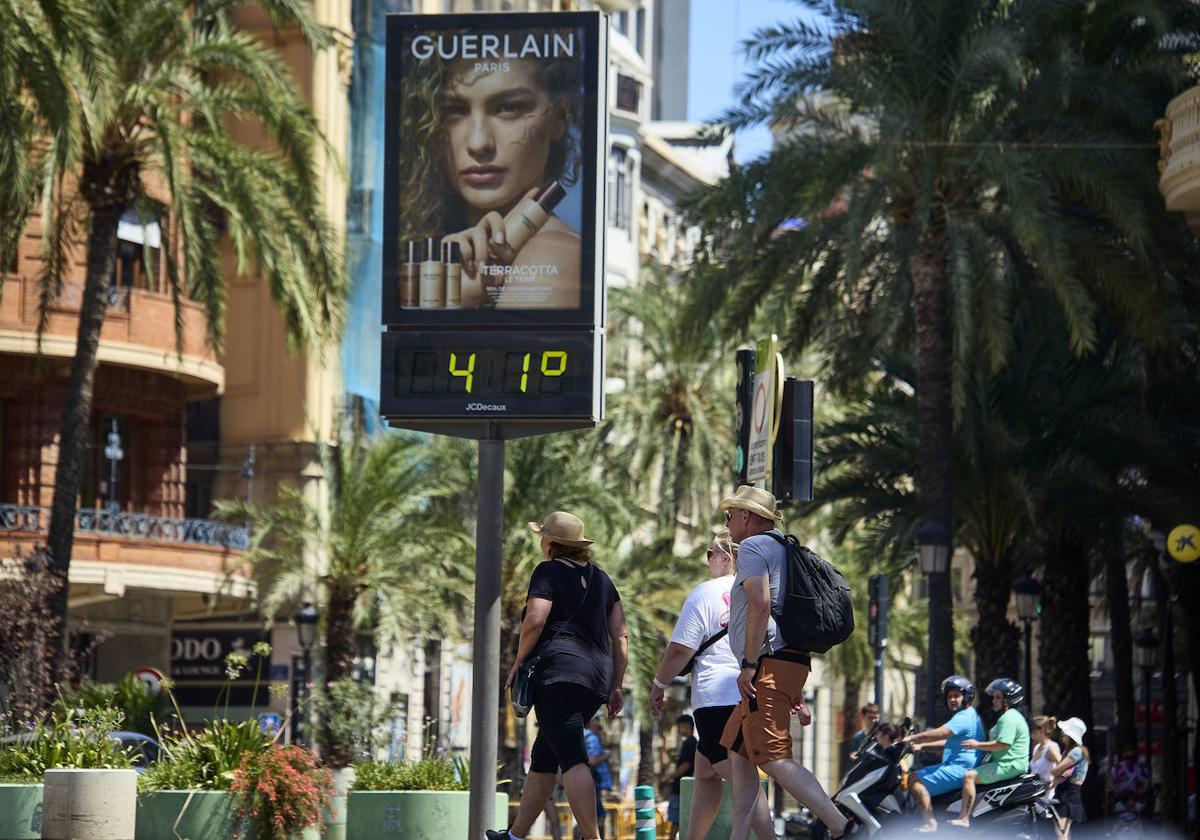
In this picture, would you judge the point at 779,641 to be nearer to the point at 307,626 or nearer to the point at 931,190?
the point at 931,190

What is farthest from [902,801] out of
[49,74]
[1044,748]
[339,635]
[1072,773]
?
[339,635]

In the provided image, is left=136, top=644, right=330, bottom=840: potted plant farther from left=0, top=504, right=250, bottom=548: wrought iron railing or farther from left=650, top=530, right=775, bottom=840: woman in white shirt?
left=0, top=504, right=250, bottom=548: wrought iron railing

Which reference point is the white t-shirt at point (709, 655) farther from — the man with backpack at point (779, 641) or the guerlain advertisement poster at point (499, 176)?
the guerlain advertisement poster at point (499, 176)

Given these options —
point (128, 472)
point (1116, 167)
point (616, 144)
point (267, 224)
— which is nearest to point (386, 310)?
point (267, 224)

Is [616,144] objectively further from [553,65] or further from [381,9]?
[553,65]

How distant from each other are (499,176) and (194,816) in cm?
440

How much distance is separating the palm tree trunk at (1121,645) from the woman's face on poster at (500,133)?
85.3 ft

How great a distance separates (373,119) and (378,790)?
3606 centimetres

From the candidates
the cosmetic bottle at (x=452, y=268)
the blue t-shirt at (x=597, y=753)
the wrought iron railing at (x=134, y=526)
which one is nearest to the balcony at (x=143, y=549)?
the wrought iron railing at (x=134, y=526)

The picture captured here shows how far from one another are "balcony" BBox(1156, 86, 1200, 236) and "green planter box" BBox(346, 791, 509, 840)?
12.6m

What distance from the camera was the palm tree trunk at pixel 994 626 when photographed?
3161 centimetres

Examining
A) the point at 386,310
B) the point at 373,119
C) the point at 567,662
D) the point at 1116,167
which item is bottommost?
the point at 567,662

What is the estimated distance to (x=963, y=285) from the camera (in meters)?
25.7

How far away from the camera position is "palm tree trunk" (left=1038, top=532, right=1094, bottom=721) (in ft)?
111
